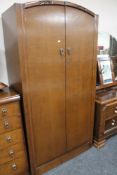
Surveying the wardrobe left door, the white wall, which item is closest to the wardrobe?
the wardrobe left door

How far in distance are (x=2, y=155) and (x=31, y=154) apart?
0.29 m

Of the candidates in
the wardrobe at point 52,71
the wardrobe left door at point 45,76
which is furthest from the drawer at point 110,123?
the wardrobe left door at point 45,76

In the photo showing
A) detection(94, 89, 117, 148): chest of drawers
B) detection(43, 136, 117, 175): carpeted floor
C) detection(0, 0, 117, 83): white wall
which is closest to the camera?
detection(43, 136, 117, 175): carpeted floor

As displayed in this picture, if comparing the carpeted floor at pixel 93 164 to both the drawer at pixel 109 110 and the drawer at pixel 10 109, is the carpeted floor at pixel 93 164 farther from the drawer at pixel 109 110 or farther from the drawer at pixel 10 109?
the drawer at pixel 10 109

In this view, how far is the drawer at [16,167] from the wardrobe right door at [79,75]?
0.55 m

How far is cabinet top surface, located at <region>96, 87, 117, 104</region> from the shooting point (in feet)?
6.47

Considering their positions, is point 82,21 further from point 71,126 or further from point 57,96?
point 71,126

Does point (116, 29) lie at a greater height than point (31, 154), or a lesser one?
greater

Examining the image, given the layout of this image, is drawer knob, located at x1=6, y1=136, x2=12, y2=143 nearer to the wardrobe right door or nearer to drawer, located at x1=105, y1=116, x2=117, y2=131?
the wardrobe right door

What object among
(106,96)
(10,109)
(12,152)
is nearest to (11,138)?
(12,152)

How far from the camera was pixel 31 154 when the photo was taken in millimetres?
1588

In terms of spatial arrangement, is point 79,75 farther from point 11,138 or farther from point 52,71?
point 11,138

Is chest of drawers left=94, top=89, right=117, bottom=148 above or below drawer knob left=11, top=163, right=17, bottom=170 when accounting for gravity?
above

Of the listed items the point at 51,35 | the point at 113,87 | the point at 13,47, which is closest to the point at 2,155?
the point at 13,47
